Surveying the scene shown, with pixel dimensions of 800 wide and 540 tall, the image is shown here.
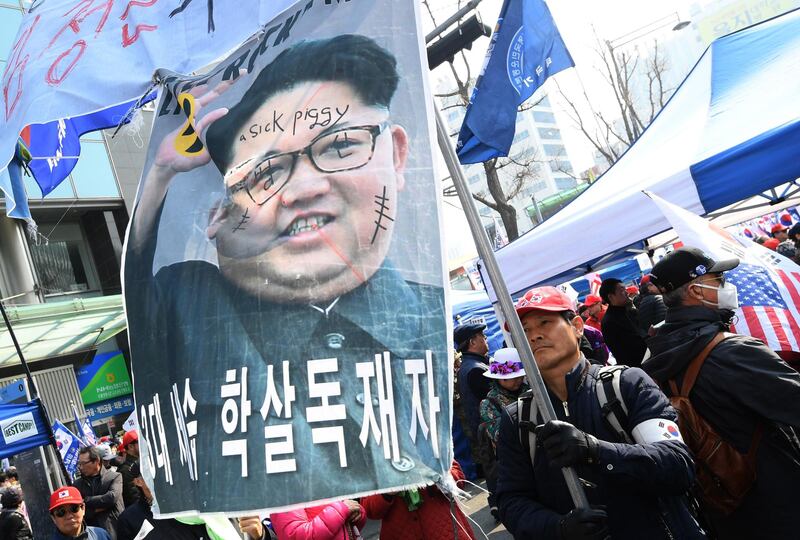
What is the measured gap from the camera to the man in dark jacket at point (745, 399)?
8.21ft

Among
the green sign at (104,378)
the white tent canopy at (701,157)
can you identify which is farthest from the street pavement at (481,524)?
the green sign at (104,378)

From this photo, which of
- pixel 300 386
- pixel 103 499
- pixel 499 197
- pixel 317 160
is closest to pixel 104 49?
pixel 317 160

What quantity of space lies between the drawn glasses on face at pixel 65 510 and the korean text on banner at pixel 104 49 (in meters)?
2.87

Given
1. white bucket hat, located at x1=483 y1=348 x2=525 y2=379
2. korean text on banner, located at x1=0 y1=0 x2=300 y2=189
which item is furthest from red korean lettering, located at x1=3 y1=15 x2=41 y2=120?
white bucket hat, located at x1=483 y1=348 x2=525 y2=379

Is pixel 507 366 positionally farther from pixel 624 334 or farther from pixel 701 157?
pixel 624 334

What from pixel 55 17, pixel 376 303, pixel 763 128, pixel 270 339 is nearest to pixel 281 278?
pixel 270 339

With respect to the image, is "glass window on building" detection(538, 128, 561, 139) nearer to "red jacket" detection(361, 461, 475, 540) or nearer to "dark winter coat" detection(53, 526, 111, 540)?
"dark winter coat" detection(53, 526, 111, 540)

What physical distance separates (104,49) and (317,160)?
133 cm

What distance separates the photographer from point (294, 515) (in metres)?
3.62

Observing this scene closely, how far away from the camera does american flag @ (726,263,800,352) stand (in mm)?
3375

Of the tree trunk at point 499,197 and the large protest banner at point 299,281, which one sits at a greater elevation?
the tree trunk at point 499,197

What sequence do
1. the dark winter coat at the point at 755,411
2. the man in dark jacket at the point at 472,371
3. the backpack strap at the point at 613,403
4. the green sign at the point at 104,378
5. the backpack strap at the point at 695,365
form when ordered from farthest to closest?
the green sign at the point at 104,378 < the man in dark jacket at the point at 472,371 < the backpack strap at the point at 695,365 < the dark winter coat at the point at 755,411 < the backpack strap at the point at 613,403

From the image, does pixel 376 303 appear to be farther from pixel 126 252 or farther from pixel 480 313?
pixel 480 313

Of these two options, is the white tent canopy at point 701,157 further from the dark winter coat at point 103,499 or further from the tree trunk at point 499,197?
the tree trunk at point 499,197
